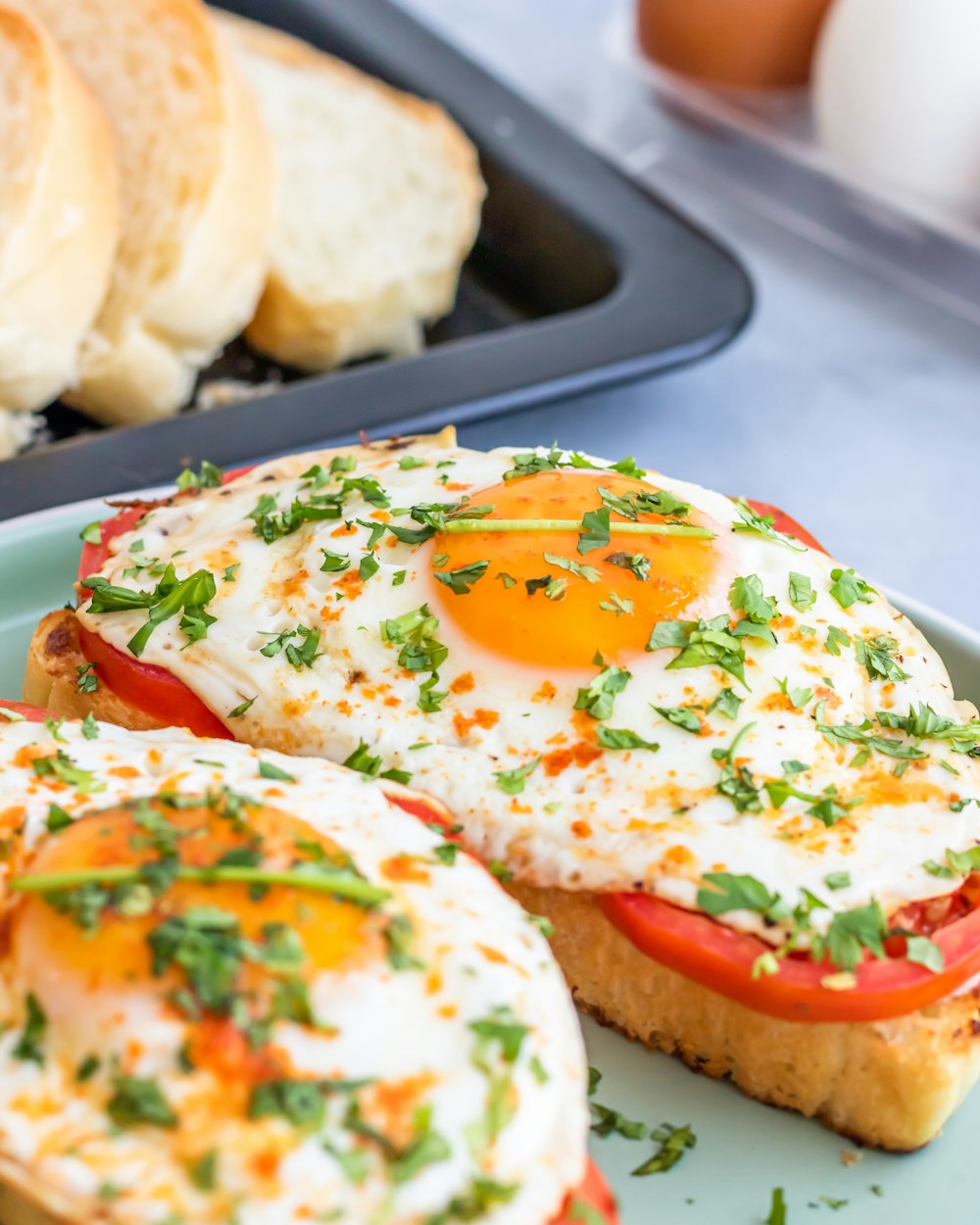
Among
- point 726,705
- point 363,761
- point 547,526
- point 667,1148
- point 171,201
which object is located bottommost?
point 667,1148

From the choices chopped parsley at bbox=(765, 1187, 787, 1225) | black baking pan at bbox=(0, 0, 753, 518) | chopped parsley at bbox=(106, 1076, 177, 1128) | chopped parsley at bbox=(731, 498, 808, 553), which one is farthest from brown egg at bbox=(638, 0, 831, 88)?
chopped parsley at bbox=(106, 1076, 177, 1128)

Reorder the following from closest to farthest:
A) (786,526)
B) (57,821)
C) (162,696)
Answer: (57,821), (162,696), (786,526)

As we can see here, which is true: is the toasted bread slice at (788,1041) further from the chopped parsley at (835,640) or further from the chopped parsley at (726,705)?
the chopped parsley at (835,640)

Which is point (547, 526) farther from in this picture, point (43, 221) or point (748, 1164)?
point (43, 221)

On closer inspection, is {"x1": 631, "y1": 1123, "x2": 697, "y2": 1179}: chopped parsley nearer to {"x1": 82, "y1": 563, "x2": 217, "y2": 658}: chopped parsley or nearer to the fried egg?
the fried egg

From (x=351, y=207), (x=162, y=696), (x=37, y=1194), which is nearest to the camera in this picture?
(x=37, y=1194)

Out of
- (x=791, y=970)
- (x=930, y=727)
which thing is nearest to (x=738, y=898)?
(x=791, y=970)
